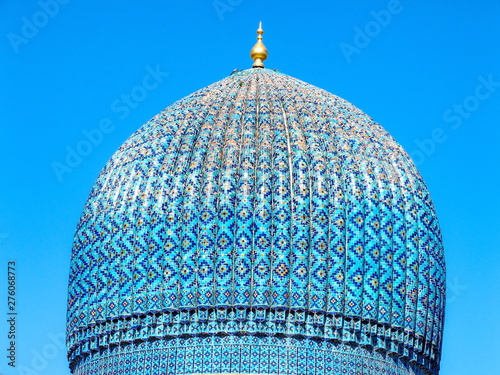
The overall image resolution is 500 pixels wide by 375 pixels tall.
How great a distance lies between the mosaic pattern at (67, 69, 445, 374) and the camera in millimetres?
19703

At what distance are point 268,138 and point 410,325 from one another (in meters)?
2.94

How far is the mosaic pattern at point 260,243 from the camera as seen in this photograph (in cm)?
1970

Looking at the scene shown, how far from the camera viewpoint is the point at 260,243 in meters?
19.8

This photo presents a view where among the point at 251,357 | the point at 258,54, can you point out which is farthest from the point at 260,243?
the point at 258,54

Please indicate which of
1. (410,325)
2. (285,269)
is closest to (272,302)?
(285,269)

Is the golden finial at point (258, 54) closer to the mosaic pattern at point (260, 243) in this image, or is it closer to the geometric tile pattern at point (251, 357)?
the mosaic pattern at point (260, 243)

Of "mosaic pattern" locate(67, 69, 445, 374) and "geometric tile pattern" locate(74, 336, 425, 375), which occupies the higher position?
"mosaic pattern" locate(67, 69, 445, 374)

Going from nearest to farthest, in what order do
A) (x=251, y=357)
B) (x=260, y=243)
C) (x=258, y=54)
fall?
1. (x=251, y=357)
2. (x=260, y=243)
3. (x=258, y=54)

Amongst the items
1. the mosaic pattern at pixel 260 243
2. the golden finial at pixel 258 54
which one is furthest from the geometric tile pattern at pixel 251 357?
the golden finial at pixel 258 54

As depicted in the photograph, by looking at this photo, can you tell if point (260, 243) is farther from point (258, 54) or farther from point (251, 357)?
point (258, 54)

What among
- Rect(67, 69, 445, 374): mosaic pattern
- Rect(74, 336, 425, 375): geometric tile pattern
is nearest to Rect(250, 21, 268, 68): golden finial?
Rect(67, 69, 445, 374): mosaic pattern

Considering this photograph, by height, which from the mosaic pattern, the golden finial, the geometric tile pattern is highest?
the golden finial

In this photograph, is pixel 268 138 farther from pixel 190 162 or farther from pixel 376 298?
pixel 376 298

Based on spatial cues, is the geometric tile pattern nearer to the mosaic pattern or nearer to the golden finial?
the mosaic pattern
